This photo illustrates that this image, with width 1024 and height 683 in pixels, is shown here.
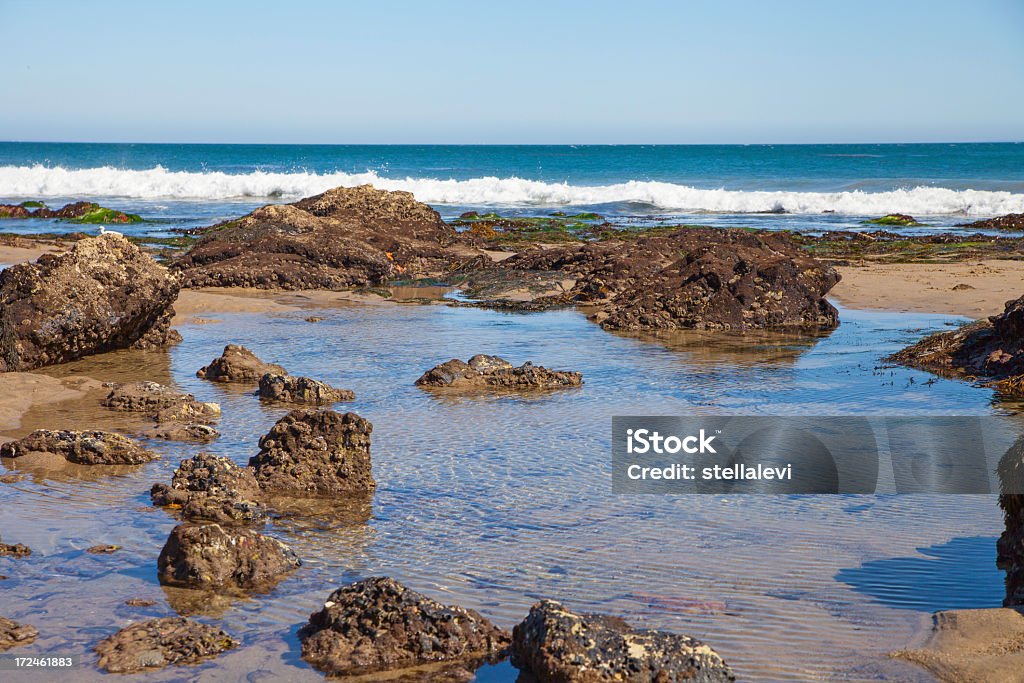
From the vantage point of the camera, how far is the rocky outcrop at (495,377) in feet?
32.2

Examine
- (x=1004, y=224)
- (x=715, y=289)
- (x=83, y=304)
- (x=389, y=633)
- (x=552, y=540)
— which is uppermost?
(x=1004, y=224)

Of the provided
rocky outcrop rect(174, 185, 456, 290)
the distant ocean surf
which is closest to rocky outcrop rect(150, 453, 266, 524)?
rocky outcrop rect(174, 185, 456, 290)

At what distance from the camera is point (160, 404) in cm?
871

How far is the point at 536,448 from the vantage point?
25.3 feet

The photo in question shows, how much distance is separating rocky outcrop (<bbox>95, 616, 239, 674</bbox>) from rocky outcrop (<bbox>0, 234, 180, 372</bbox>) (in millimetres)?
7092

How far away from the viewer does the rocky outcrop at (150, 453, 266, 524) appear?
19.6 feet

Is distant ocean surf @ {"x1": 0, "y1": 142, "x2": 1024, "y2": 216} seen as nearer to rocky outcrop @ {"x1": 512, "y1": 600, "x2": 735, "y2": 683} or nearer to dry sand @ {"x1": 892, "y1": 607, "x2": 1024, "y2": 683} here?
dry sand @ {"x1": 892, "y1": 607, "x2": 1024, "y2": 683}

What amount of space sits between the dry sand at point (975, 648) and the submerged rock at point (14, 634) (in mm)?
3689

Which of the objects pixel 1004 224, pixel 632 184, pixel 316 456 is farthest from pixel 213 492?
pixel 632 184

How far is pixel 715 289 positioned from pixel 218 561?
34.0 feet

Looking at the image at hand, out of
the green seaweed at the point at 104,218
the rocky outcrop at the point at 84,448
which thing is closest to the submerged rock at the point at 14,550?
the rocky outcrop at the point at 84,448

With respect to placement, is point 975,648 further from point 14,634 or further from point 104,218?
point 104,218

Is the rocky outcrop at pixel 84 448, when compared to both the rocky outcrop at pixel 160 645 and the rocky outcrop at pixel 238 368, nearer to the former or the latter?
the rocky outcrop at pixel 238 368

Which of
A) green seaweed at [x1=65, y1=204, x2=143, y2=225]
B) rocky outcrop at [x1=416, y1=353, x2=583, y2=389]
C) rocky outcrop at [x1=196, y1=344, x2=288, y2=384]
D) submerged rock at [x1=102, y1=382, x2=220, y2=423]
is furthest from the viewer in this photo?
green seaweed at [x1=65, y1=204, x2=143, y2=225]
